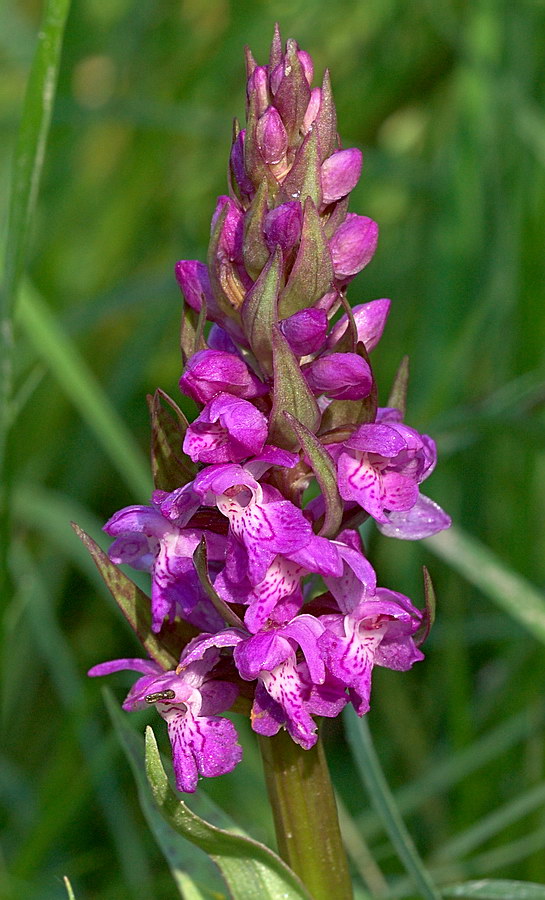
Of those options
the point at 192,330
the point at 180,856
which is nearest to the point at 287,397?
the point at 192,330

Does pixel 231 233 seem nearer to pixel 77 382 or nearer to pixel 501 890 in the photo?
pixel 501 890

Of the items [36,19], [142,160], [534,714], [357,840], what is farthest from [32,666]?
[36,19]

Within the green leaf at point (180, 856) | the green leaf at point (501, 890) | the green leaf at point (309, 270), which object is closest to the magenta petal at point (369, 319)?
the green leaf at point (309, 270)

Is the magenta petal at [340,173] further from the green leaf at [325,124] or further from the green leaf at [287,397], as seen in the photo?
the green leaf at [287,397]

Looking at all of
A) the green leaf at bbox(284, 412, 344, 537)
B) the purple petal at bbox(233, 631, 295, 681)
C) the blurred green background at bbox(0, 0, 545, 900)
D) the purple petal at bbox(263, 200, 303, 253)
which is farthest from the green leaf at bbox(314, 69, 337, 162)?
the blurred green background at bbox(0, 0, 545, 900)

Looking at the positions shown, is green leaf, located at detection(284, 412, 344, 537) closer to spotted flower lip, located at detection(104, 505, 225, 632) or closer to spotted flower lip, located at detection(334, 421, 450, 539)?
spotted flower lip, located at detection(334, 421, 450, 539)

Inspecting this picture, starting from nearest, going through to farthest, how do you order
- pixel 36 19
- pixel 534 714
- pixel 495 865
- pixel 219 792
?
pixel 495 865, pixel 534 714, pixel 219 792, pixel 36 19

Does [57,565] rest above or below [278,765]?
below

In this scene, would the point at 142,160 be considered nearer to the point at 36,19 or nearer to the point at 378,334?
the point at 36,19
